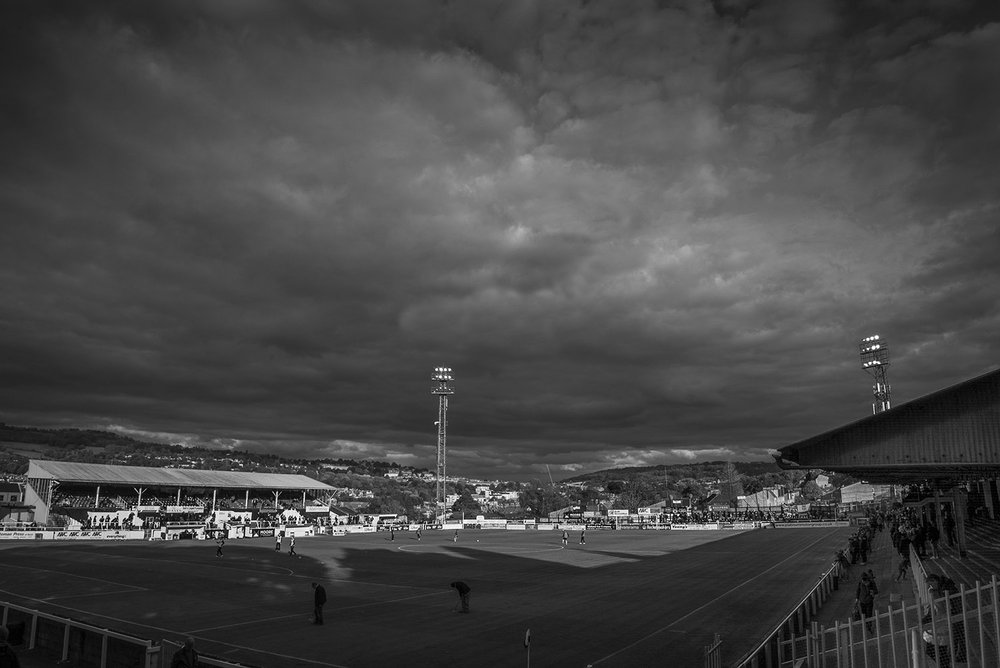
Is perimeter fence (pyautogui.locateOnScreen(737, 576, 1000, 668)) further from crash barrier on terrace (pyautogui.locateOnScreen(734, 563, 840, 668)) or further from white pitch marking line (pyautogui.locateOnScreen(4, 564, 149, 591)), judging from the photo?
white pitch marking line (pyautogui.locateOnScreen(4, 564, 149, 591))

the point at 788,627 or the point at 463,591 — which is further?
the point at 463,591

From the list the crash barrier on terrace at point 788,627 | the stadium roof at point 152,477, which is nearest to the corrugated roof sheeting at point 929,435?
the crash barrier on terrace at point 788,627

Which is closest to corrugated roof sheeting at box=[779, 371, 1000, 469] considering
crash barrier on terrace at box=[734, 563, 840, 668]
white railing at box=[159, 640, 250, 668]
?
crash barrier on terrace at box=[734, 563, 840, 668]

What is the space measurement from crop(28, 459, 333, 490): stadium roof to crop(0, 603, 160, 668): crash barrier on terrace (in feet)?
294

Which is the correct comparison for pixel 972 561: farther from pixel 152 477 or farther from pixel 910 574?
pixel 152 477

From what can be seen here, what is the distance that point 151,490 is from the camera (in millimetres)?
113750

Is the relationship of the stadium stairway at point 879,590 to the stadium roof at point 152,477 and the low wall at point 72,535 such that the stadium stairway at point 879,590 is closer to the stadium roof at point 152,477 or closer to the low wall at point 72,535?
the low wall at point 72,535

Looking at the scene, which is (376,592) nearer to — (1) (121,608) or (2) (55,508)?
(1) (121,608)

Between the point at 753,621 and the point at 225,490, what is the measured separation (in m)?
118

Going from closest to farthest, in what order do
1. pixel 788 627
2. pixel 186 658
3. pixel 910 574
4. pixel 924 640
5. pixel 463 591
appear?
pixel 924 640 → pixel 186 658 → pixel 788 627 → pixel 463 591 → pixel 910 574

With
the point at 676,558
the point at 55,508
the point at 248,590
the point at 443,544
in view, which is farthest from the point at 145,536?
the point at 676,558

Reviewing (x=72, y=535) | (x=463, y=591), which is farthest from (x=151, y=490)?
(x=463, y=591)

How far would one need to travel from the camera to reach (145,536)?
67.4 meters

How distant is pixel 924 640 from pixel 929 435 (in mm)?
6651
